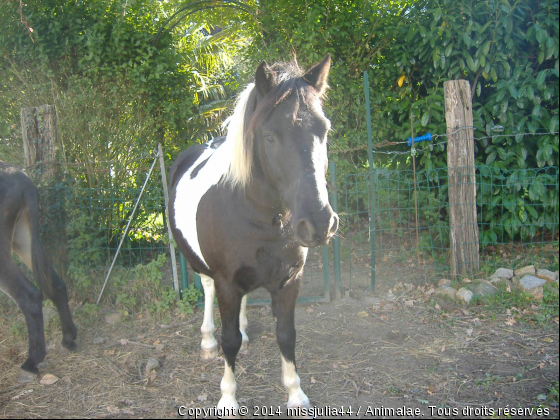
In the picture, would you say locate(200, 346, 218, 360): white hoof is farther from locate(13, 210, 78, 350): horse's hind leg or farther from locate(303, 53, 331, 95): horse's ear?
locate(303, 53, 331, 95): horse's ear

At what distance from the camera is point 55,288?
3.74m

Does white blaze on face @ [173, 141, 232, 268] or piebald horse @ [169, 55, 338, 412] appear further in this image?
white blaze on face @ [173, 141, 232, 268]

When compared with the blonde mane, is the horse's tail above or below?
below

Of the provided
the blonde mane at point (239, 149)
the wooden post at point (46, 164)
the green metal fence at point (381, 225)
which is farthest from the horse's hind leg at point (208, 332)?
the wooden post at point (46, 164)

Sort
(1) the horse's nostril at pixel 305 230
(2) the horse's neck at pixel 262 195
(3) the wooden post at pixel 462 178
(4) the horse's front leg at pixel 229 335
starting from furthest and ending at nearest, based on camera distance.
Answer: (3) the wooden post at pixel 462 178
(4) the horse's front leg at pixel 229 335
(2) the horse's neck at pixel 262 195
(1) the horse's nostril at pixel 305 230

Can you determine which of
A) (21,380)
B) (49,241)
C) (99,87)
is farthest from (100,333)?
(99,87)

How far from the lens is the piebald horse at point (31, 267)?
3377 millimetres

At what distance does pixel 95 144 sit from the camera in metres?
5.32

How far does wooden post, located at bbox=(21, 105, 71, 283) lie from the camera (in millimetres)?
4664

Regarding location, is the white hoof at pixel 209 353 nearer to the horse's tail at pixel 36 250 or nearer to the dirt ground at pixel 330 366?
the dirt ground at pixel 330 366

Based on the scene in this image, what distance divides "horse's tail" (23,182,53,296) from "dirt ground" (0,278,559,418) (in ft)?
2.34

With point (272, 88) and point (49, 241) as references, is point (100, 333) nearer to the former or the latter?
point (49, 241)

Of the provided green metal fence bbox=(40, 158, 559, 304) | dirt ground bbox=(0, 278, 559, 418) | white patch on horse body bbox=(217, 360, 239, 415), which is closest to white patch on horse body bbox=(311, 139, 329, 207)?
white patch on horse body bbox=(217, 360, 239, 415)

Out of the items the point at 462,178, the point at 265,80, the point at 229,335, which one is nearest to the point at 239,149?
the point at 265,80
